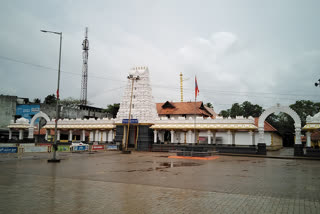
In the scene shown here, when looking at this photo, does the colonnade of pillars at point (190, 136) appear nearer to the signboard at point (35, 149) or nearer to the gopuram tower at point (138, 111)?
the gopuram tower at point (138, 111)

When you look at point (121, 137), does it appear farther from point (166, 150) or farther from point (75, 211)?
point (75, 211)

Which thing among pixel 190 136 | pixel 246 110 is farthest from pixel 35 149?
pixel 246 110

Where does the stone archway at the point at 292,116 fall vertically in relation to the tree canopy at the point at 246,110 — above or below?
below

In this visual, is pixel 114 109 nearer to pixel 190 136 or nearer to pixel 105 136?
pixel 105 136

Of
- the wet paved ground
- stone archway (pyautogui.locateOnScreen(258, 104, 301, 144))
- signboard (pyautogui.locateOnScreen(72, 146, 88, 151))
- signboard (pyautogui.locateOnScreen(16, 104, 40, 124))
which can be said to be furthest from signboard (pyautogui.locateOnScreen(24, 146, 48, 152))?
signboard (pyautogui.locateOnScreen(16, 104, 40, 124))

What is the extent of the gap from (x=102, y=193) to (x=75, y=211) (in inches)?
85.1

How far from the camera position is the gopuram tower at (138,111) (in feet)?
124

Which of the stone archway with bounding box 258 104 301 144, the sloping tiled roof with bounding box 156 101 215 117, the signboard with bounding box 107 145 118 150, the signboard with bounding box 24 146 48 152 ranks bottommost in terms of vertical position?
the signboard with bounding box 107 145 118 150

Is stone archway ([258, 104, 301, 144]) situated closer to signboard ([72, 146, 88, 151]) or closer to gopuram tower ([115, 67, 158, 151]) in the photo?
gopuram tower ([115, 67, 158, 151])

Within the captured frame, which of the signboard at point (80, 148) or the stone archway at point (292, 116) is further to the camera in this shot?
the signboard at point (80, 148)

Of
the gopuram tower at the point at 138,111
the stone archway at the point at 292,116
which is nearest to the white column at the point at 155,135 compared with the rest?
the gopuram tower at the point at 138,111

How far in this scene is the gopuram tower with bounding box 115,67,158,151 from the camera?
37.7 meters

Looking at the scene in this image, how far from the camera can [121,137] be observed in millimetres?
38812

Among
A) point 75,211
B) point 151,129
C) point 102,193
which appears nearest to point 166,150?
point 151,129
